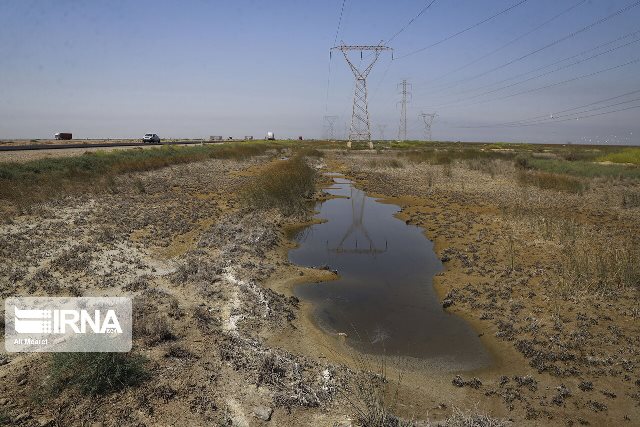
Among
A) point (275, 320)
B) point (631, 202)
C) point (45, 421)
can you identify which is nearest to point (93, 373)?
point (45, 421)

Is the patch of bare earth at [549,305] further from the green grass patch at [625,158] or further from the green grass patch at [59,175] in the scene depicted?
the green grass patch at [625,158]

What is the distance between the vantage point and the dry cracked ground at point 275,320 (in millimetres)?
4625

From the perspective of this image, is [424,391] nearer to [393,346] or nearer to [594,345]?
[393,346]

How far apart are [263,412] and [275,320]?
288cm

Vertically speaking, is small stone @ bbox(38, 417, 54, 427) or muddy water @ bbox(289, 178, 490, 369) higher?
small stone @ bbox(38, 417, 54, 427)

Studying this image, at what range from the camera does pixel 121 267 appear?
9.04 metres

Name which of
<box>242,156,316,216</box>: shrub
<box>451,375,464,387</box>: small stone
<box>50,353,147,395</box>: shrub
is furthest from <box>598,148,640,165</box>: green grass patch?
<box>50,353,147,395</box>: shrub

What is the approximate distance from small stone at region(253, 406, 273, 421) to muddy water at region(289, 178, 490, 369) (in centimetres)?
276

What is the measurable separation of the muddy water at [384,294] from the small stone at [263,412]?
9.06 ft

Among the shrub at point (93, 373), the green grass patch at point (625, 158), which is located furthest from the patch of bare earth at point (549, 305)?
the green grass patch at point (625, 158)

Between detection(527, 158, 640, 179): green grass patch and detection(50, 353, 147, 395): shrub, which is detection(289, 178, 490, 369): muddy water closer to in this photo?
detection(50, 353, 147, 395): shrub

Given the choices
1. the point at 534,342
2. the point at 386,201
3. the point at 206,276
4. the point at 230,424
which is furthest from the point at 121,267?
the point at 386,201

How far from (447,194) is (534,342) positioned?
57.4ft

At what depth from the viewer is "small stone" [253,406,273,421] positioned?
445 centimetres
